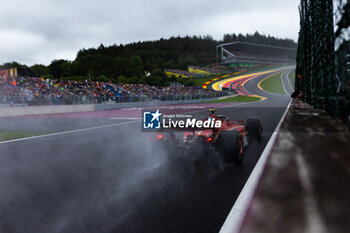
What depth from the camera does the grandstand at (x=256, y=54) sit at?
118 metres

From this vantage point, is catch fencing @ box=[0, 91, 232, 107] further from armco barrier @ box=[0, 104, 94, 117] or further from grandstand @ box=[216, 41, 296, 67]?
grandstand @ box=[216, 41, 296, 67]

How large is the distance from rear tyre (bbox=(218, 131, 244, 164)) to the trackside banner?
38cm

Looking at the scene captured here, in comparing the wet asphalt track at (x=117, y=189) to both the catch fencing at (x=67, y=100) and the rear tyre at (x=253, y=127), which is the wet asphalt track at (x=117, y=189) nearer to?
the rear tyre at (x=253, y=127)

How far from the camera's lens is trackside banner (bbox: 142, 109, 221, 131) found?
4.62 m

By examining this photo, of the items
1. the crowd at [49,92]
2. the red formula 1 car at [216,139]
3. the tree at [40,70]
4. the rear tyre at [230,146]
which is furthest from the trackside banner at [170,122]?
the tree at [40,70]

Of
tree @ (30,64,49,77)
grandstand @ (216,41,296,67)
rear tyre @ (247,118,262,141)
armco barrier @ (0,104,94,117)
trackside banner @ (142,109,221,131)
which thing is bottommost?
armco barrier @ (0,104,94,117)

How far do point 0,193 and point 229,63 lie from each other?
116070 mm

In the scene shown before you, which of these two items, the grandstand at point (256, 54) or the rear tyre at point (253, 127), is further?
the grandstand at point (256, 54)

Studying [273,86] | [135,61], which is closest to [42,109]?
[273,86]

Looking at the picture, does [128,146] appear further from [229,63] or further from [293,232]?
[229,63]

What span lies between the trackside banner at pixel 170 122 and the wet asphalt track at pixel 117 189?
638mm

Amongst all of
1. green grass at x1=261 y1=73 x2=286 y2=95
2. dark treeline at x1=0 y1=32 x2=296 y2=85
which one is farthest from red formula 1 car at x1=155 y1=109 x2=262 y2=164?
green grass at x1=261 y1=73 x2=286 y2=95

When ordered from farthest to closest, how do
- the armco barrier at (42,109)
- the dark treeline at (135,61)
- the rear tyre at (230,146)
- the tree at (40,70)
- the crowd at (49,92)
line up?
the tree at (40,70)
the dark treeline at (135,61)
the crowd at (49,92)
the armco barrier at (42,109)
the rear tyre at (230,146)

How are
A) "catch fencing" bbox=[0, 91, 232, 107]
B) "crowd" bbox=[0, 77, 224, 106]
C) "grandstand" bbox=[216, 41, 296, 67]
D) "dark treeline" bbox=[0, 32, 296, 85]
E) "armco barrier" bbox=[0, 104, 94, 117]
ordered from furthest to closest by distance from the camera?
"grandstand" bbox=[216, 41, 296, 67]
"dark treeline" bbox=[0, 32, 296, 85]
"crowd" bbox=[0, 77, 224, 106]
"catch fencing" bbox=[0, 91, 232, 107]
"armco barrier" bbox=[0, 104, 94, 117]
